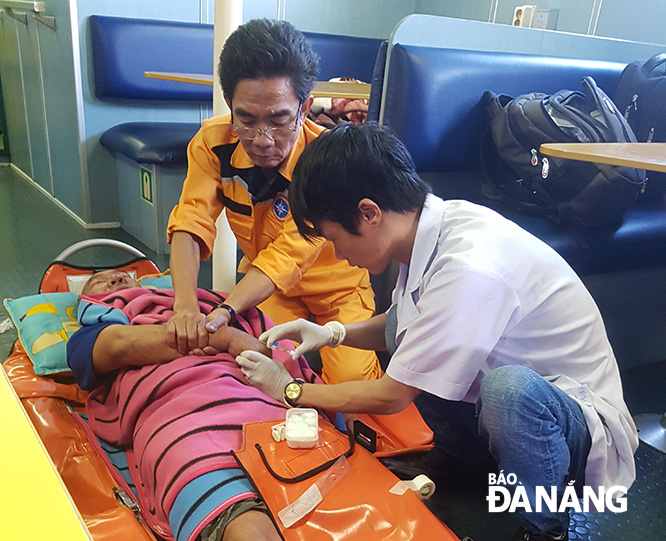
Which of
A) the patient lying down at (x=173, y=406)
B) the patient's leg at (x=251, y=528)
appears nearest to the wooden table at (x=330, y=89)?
the patient lying down at (x=173, y=406)

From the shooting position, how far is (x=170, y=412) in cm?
114

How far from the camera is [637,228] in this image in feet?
6.47

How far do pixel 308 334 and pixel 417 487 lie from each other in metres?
0.45

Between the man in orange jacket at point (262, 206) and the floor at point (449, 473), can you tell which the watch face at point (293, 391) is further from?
the floor at point (449, 473)

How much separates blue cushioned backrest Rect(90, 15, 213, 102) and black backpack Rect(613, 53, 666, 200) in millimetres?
2216

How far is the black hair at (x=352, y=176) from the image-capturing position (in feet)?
3.16

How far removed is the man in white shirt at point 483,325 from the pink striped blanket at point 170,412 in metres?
0.21

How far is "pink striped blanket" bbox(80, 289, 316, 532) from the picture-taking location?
103 centimetres

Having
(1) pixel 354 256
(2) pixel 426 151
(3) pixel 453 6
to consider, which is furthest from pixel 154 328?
(3) pixel 453 6

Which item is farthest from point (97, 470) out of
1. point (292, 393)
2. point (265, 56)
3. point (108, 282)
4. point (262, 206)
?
point (265, 56)

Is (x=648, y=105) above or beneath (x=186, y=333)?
above

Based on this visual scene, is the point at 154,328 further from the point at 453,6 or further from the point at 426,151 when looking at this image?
the point at 453,6

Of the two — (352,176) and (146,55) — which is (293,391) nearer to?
(352,176)

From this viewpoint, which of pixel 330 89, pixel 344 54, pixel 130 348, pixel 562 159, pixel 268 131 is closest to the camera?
pixel 130 348
